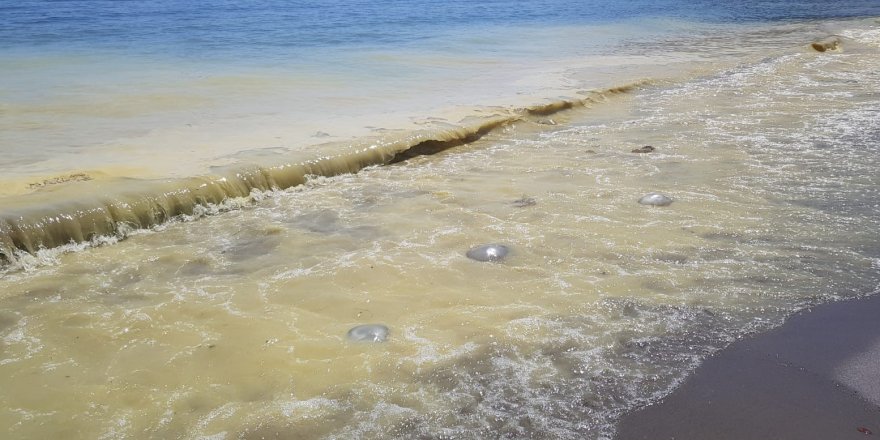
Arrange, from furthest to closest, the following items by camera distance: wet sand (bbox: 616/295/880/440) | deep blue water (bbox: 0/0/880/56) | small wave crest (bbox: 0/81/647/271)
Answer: deep blue water (bbox: 0/0/880/56), small wave crest (bbox: 0/81/647/271), wet sand (bbox: 616/295/880/440)

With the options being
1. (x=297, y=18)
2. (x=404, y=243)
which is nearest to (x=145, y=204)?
(x=404, y=243)

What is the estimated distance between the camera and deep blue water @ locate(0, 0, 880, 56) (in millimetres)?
16094

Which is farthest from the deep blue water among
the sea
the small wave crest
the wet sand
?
the wet sand

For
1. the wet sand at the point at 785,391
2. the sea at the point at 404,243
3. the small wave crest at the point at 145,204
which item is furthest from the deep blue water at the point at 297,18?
the wet sand at the point at 785,391

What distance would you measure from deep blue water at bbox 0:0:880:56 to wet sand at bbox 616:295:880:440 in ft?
42.9

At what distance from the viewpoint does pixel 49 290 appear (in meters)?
4.29

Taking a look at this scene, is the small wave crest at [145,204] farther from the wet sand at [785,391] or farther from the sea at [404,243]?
the wet sand at [785,391]

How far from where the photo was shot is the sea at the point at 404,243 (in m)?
3.17

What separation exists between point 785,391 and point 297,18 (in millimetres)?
20425

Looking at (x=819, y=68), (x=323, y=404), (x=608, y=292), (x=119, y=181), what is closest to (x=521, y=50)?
(x=819, y=68)

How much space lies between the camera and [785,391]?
3.03 metres

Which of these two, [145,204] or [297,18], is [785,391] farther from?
[297,18]

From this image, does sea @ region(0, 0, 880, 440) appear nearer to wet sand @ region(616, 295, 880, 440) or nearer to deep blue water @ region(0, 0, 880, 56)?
wet sand @ region(616, 295, 880, 440)

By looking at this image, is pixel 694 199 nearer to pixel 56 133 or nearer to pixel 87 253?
pixel 87 253
